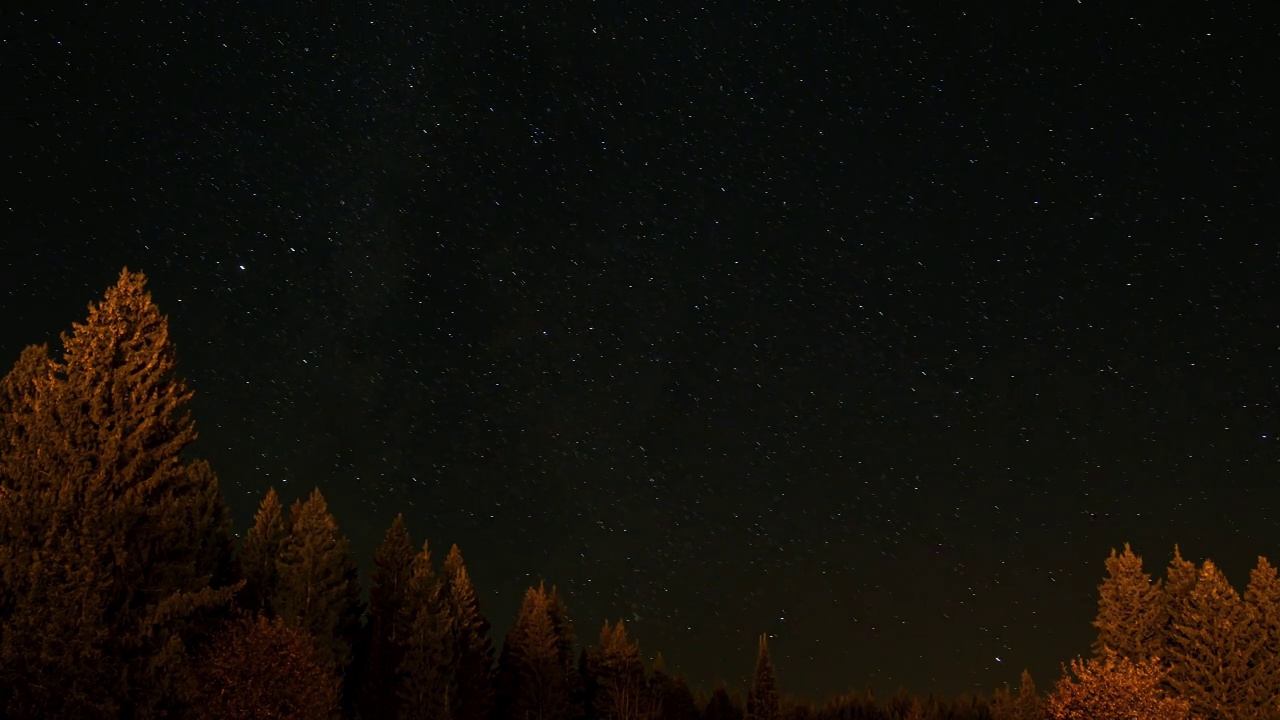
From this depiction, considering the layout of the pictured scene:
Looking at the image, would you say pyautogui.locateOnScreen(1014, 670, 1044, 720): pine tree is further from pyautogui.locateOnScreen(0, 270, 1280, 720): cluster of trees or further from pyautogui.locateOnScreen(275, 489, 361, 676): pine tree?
pyautogui.locateOnScreen(275, 489, 361, 676): pine tree

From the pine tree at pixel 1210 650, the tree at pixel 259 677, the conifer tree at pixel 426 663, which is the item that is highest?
the pine tree at pixel 1210 650

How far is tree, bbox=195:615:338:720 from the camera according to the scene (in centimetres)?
2603

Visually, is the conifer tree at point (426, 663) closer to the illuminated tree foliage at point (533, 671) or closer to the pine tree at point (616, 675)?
the illuminated tree foliage at point (533, 671)

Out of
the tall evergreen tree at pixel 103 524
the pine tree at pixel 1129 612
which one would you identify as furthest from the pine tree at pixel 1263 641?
the tall evergreen tree at pixel 103 524

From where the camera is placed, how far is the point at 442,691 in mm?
47125

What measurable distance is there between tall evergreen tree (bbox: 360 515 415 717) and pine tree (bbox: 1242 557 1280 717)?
4139 cm

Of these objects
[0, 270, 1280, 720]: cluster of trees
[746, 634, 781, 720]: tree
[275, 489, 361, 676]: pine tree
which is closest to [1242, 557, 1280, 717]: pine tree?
[0, 270, 1280, 720]: cluster of trees

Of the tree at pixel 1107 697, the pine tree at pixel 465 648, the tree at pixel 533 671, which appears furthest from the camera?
the tree at pixel 533 671

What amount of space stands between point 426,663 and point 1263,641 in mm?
41300

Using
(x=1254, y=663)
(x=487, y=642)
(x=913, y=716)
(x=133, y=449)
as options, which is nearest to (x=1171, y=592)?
(x=1254, y=663)

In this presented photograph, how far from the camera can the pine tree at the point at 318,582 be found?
152ft

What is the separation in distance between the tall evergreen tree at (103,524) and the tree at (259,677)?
3.17m

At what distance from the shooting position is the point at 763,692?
72250mm

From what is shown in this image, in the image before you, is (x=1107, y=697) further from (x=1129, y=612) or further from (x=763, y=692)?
(x=763, y=692)
